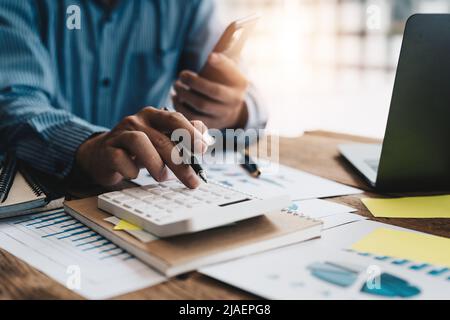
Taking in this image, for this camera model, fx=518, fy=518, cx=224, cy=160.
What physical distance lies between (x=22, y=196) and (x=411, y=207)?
51 cm

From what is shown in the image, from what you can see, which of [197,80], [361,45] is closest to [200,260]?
[197,80]

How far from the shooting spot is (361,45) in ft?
14.5

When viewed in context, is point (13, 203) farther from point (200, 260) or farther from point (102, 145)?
Answer: point (200, 260)

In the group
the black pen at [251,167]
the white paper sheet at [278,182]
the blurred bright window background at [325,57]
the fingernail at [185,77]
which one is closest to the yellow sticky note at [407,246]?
the white paper sheet at [278,182]

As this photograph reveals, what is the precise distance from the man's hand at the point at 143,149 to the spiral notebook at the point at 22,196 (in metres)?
0.08

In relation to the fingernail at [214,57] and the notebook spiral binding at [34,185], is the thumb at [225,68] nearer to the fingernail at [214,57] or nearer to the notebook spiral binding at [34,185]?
the fingernail at [214,57]

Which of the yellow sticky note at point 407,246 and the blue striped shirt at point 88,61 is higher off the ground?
the blue striped shirt at point 88,61

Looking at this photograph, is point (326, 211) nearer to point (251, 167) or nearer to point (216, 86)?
point (251, 167)

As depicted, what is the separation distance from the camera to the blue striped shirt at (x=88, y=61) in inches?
34.0

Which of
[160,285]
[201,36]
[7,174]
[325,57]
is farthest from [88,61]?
[325,57]

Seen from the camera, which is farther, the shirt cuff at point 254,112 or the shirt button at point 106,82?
the shirt button at point 106,82

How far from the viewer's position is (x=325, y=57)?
4688 millimetres

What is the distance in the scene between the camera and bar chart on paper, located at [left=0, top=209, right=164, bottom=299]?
1.50 ft

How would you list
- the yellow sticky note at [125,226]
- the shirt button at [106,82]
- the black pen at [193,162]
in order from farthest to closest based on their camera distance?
the shirt button at [106,82] → the black pen at [193,162] → the yellow sticky note at [125,226]
